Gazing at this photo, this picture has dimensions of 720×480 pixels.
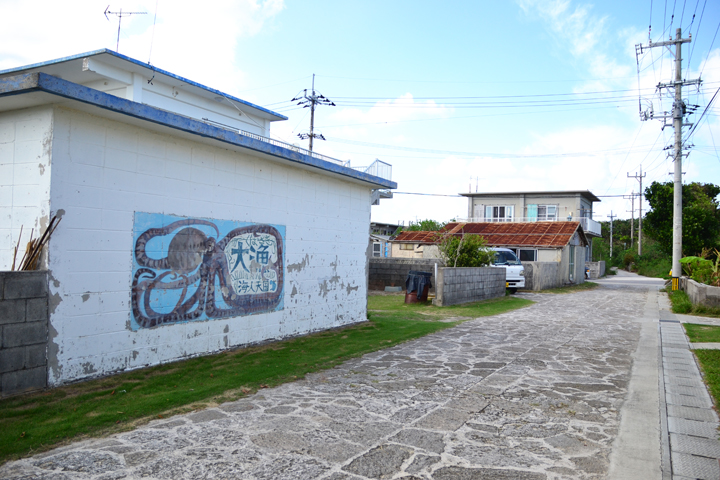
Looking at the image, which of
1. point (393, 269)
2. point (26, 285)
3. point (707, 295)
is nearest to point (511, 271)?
point (393, 269)

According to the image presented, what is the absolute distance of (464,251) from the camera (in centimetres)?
1819

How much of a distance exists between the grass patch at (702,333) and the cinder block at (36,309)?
1119cm

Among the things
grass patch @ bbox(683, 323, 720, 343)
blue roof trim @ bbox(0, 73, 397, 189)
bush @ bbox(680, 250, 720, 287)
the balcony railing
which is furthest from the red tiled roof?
blue roof trim @ bbox(0, 73, 397, 189)

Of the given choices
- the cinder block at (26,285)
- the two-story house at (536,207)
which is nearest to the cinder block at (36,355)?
the cinder block at (26,285)

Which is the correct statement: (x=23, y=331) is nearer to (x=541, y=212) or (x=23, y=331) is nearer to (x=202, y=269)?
(x=202, y=269)

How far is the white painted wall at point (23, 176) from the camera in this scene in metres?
5.63

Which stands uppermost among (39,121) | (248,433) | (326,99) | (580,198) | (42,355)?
(326,99)

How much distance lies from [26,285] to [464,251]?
48.4ft

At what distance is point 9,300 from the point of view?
16.9 ft

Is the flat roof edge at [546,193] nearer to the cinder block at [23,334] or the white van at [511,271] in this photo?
the white van at [511,271]

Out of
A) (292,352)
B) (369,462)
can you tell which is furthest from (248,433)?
(292,352)

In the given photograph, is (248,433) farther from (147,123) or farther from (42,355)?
(147,123)

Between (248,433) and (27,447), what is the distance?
5.66ft

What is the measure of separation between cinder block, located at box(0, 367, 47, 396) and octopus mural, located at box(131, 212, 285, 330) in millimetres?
1246
